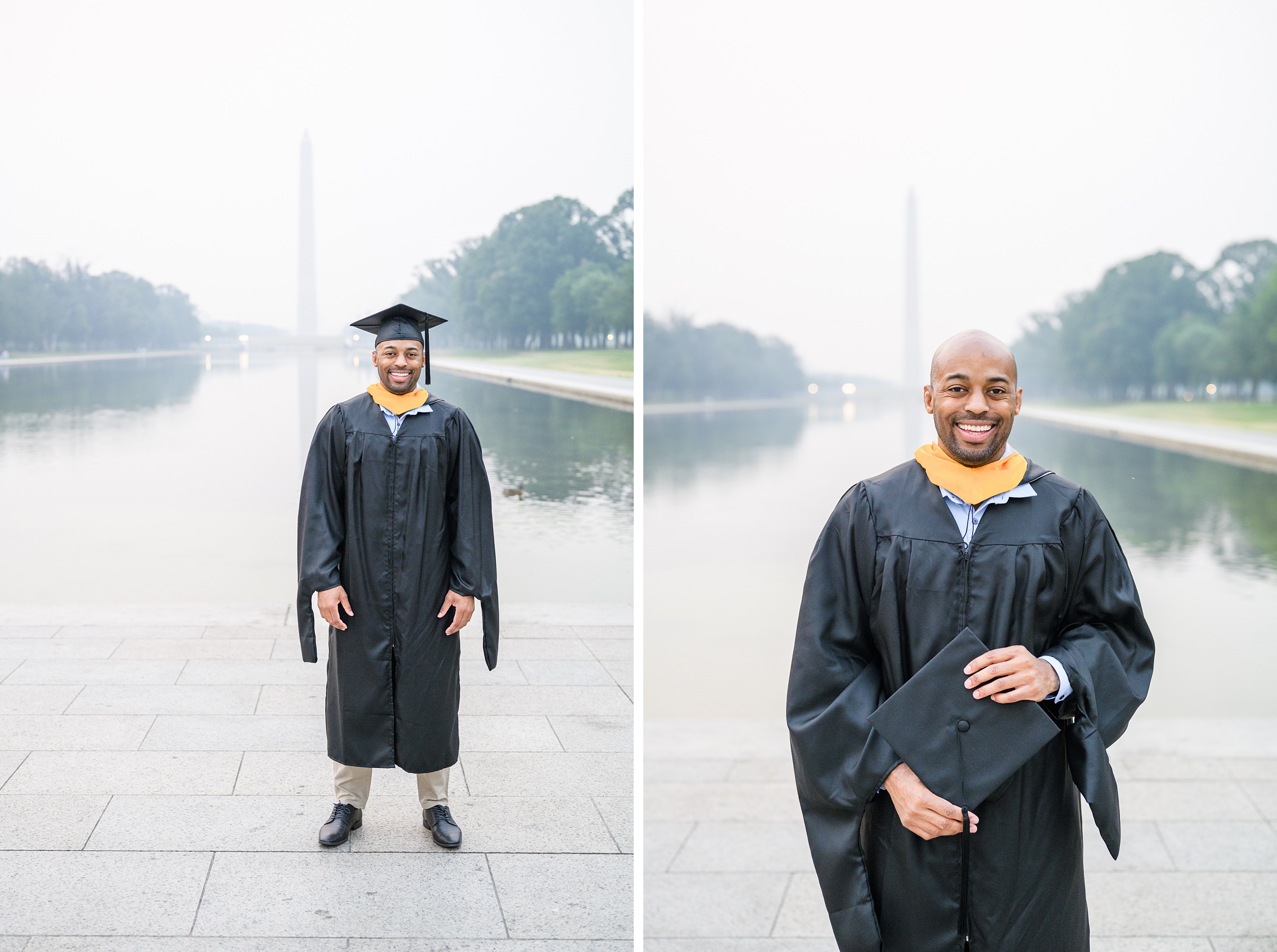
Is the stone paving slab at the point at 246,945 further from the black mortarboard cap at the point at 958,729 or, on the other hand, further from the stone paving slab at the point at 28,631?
the stone paving slab at the point at 28,631

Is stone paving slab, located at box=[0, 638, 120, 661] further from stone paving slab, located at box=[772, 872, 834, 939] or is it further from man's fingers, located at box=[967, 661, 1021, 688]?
man's fingers, located at box=[967, 661, 1021, 688]

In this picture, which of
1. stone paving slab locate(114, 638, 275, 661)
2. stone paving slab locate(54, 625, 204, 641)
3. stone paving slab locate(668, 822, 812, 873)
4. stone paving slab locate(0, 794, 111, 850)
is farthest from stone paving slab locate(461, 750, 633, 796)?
stone paving slab locate(54, 625, 204, 641)

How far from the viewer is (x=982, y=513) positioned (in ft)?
6.40

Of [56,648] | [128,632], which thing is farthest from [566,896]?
[128,632]

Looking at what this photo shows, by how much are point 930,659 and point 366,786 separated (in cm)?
201

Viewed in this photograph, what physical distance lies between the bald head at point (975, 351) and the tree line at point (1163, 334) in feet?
23.9

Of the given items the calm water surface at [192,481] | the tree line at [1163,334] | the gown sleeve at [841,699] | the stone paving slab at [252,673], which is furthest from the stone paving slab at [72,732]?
the tree line at [1163,334]

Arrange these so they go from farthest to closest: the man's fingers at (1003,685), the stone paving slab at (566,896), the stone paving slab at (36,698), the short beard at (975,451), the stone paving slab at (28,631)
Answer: the stone paving slab at (28,631) < the stone paving slab at (36,698) < the stone paving slab at (566,896) < the short beard at (975,451) < the man's fingers at (1003,685)

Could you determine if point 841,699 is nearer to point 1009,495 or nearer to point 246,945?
point 1009,495

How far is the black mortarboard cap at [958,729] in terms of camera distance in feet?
6.17

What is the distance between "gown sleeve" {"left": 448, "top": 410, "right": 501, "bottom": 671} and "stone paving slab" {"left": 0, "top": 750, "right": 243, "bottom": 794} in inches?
43.3

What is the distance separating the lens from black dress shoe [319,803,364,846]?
326cm

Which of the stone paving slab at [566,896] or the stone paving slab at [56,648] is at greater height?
the stone paving slab at [56,648]

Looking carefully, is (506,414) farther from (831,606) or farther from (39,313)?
(831,606)
